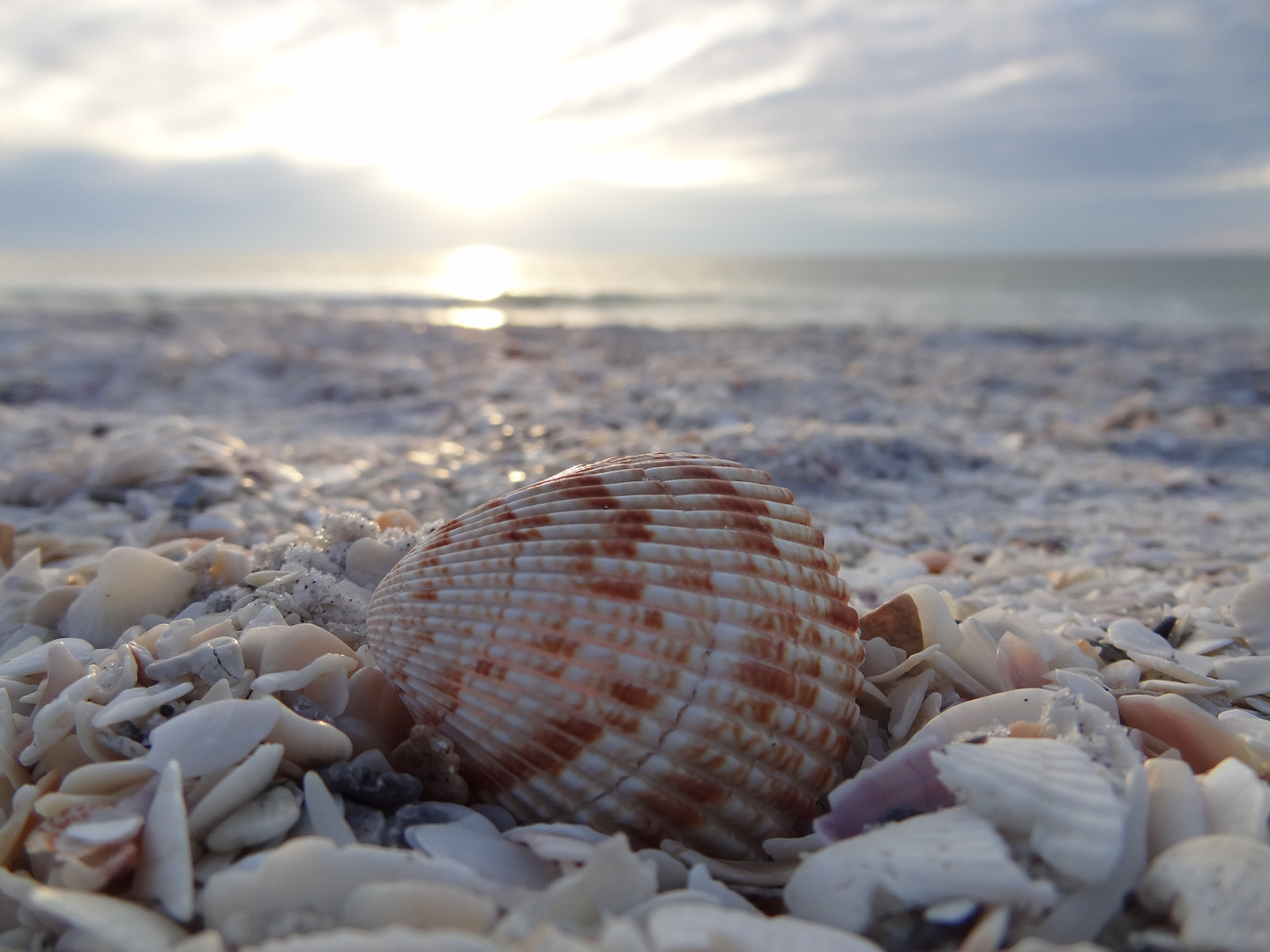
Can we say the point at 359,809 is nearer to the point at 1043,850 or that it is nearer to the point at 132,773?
the point at 132,773

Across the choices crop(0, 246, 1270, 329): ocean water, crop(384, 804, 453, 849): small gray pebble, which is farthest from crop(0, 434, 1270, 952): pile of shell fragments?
crop(0, 246, 1270, 329): ocean water

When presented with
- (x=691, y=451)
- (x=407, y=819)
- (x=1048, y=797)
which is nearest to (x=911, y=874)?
(x=1048, y=797)

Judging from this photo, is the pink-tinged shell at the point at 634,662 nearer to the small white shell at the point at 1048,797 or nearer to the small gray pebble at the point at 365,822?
the small gray pebble at the point at 365,822

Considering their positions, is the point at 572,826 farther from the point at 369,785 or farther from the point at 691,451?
the point at 691,451

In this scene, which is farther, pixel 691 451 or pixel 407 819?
pixel 691 451

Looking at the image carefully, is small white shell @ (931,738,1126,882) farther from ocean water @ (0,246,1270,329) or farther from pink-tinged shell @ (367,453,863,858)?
ocean water @ (0,246,1270,329)

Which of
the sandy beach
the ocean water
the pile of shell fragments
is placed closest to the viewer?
the pile of shell fragments

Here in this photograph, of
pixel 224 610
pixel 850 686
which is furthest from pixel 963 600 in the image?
pixel 224 610
